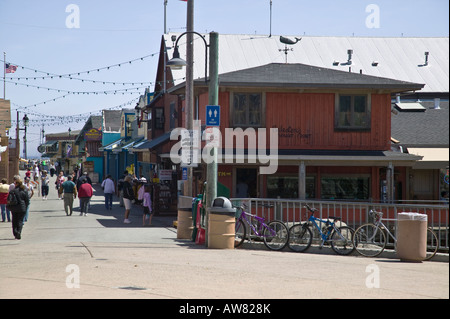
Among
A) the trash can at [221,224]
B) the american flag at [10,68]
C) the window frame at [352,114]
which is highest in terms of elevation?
the american flag at [10,68]

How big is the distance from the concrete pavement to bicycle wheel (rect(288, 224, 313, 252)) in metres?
0.47

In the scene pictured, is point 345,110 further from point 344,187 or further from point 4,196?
point 4,196

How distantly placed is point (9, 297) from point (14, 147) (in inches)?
1485

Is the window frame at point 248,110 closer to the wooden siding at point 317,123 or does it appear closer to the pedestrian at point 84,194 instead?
the wooden siding at point 317,123

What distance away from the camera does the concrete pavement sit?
356 inches

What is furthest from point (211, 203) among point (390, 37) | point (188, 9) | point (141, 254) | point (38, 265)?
point (390, 37)

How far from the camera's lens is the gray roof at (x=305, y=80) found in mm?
23719

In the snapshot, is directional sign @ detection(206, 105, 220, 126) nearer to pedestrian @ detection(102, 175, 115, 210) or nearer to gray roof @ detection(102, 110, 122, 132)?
pedestrian @ detection(102, 175, 115, 210)

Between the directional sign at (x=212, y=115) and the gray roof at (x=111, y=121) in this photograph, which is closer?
the directional sign at (x=212, y=115)

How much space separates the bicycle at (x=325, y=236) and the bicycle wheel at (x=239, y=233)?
4.03ft

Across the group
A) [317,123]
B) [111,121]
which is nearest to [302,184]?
[317,123]

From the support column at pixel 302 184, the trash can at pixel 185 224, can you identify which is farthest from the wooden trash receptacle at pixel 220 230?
the support column at pixel 302 184

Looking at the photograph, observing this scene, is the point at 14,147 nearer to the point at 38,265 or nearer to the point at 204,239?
the point at 204,239
